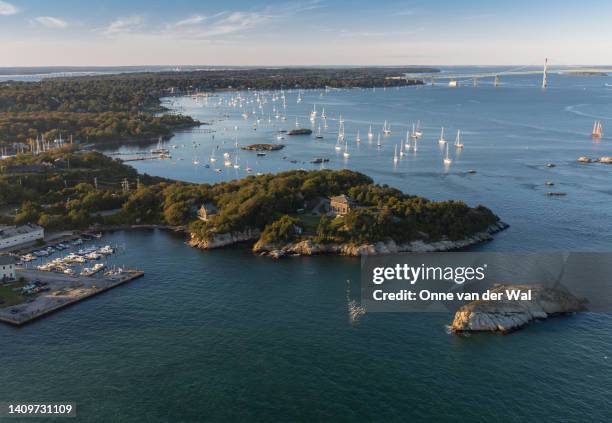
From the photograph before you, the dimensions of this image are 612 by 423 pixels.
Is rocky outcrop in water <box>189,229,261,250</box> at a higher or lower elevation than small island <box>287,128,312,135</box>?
lower

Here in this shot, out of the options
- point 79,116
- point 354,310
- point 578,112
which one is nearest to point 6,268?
point 354,310

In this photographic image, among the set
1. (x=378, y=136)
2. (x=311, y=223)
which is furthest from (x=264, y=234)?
(x=378, y=136)

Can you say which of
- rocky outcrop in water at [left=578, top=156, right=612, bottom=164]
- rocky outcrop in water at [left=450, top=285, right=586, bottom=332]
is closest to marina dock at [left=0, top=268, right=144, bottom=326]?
rocky outcrop in water at [left=450, top=285, right=586, bottom=332]

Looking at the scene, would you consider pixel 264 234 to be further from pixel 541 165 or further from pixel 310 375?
pixel 541 165

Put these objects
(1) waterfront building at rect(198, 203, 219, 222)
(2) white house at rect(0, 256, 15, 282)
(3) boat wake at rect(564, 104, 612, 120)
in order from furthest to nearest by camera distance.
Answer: (3) boat wake at rect(564, 104, 612, 120) → (1) waterfront building at rect(198, 203, 219, 222) → (2) white house at rect(0, 256, 15, 282)

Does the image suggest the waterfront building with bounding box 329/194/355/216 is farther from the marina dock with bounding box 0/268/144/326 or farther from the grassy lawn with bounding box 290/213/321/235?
the marina dock with bounding box 0/268/144/326

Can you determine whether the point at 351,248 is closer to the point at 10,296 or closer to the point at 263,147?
the point at 10,296

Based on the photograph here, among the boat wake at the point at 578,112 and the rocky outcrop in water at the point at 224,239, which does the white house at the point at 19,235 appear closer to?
the rocky outcrop in water at the point at 224,239
